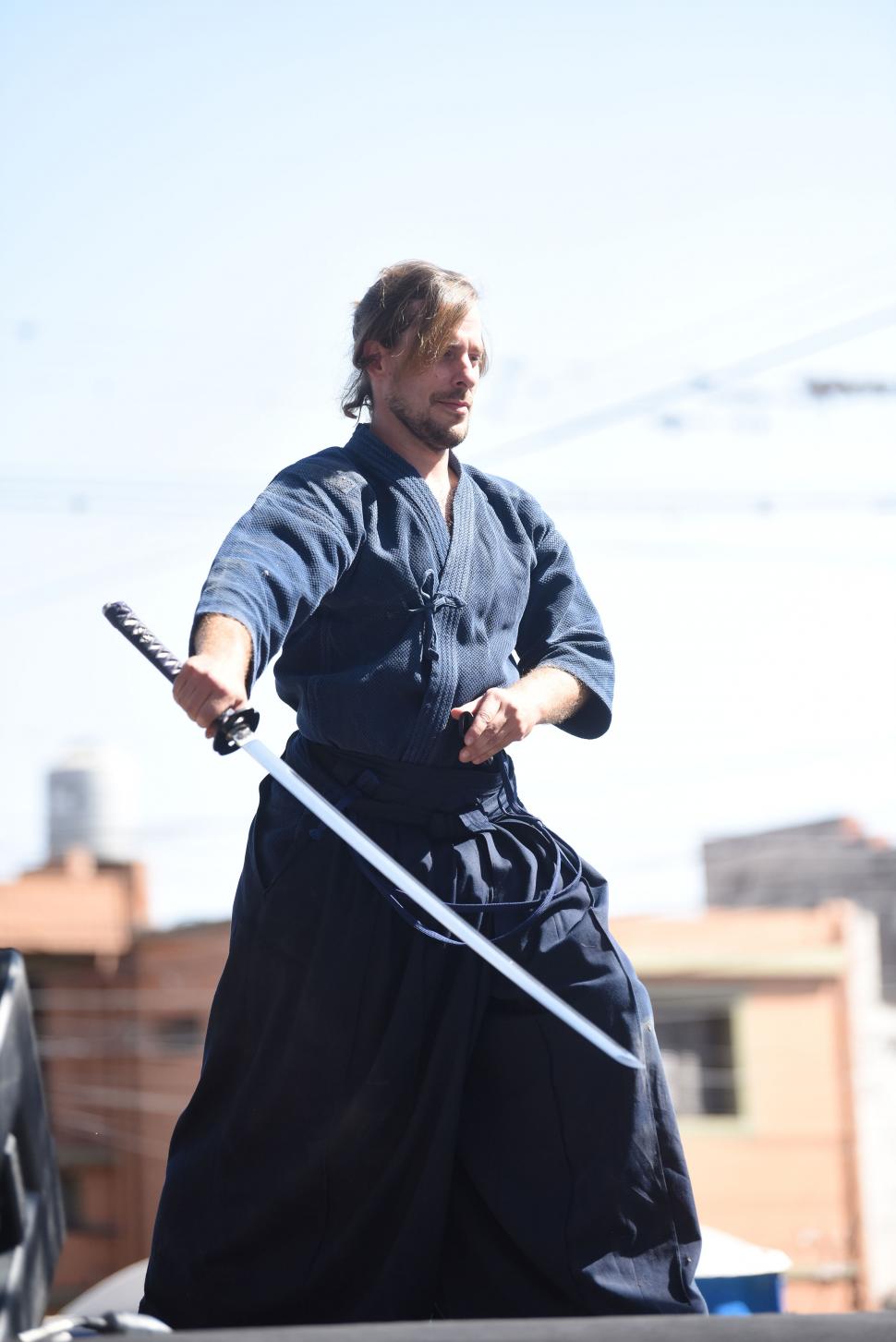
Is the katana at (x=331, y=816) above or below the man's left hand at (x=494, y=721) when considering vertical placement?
below

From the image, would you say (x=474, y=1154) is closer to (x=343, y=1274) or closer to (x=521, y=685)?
(x=343, y=1274)

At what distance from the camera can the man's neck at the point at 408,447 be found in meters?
2.48

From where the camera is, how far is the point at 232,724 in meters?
1.94

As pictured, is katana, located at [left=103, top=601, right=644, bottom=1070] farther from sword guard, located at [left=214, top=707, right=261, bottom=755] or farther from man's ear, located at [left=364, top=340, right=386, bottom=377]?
man's ear, located at [left=364, top=340, right=386, bottom=377]

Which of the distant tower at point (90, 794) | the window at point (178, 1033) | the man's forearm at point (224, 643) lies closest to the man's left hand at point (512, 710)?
the man's forearm at point (224, 643)

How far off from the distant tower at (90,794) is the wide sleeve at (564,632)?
2106cm

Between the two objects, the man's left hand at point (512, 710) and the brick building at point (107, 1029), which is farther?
the brick building at point (107, 1029)

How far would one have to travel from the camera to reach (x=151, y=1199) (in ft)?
56.0

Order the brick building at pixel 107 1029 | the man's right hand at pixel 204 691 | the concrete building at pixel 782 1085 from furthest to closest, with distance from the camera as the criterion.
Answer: the brick building at pixel 107 1029, the concrete building at pixel 782 1085, the man's right hand at pixel 204 691

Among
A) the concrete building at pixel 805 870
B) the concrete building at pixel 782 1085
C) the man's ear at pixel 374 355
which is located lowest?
the concrete building at pixel 782 1085

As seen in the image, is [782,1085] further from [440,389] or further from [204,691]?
[204,691]

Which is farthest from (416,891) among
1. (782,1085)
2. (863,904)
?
(863,904)

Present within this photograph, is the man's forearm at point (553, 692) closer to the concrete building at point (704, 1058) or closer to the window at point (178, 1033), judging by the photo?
the concrete building at point (704, 1058)

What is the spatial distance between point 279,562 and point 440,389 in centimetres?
43
